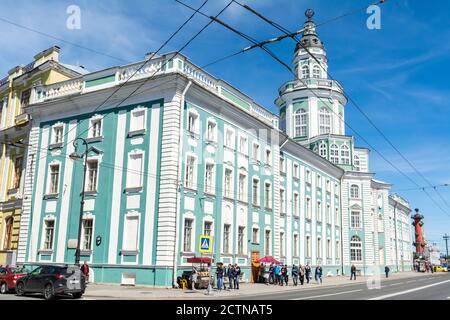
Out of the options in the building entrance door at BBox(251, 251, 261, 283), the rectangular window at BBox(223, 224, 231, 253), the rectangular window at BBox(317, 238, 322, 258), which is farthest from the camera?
the rectangular window at BBox(317, 238, 322, 258)

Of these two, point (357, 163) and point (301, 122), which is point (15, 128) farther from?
point (357, 163)

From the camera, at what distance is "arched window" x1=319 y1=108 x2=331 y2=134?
62.0 m

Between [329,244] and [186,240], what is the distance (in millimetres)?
29112

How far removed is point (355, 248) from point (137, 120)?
39.4 metres

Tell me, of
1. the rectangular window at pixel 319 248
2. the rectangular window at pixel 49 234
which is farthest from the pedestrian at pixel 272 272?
the rectangular window at pixel 319 248

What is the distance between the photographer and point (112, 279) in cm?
2709

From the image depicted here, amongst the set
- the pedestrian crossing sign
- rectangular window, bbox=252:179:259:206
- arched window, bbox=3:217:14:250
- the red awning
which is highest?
rectangular window, bbox=252:179:259:206

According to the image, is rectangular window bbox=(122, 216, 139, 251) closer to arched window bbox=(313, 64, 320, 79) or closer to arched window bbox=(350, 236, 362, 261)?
arched window bbox=(350, 236, 362, 261)

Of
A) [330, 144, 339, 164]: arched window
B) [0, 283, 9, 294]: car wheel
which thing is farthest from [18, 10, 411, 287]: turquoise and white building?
[330, 144, 339, 164]: arched window

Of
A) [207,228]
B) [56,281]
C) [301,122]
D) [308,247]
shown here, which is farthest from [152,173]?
[301,122]

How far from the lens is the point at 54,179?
1259 inches

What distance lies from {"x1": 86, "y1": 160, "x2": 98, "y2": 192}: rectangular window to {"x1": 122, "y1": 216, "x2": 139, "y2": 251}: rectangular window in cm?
388

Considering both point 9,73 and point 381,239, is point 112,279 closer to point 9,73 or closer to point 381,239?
point 9,73
